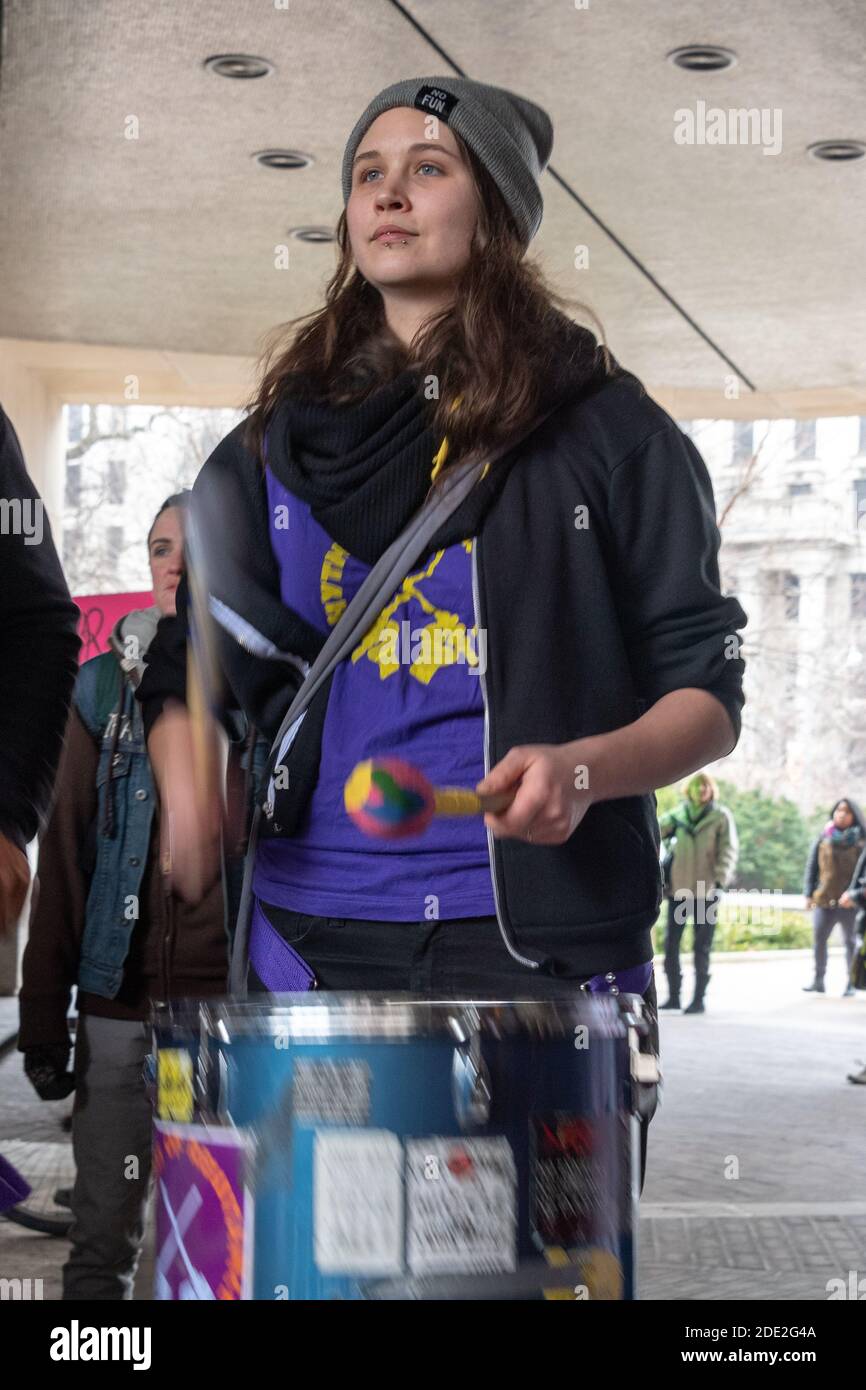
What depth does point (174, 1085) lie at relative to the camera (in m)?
1.55

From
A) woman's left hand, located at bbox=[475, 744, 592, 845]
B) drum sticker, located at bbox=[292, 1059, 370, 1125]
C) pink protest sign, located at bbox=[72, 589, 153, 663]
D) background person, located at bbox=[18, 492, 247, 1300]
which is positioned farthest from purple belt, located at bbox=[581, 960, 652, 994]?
pink protest sign, located at bbox=[72, 589, 153, 663]

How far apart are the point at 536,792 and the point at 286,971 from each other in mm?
437

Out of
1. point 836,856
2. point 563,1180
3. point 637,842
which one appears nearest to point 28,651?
point 637,842

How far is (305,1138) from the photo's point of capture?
4.71 ft

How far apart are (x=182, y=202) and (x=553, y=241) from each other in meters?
1.65

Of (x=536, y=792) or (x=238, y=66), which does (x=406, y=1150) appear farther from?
(x=238, y=66)

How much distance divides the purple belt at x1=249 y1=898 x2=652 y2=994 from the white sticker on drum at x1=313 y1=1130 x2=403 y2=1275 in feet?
1.13

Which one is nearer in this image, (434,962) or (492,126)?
(434,962)

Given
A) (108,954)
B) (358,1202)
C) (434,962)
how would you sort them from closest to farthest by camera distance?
(358,1202), (434,962), (108,954)

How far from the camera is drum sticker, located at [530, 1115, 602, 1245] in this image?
4.80ft

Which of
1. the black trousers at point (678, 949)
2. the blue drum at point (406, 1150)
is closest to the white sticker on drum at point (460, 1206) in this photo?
the blue drum at point (406, 1150)

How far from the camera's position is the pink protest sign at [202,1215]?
4.76 feet

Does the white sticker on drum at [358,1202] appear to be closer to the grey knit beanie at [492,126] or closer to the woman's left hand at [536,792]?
the woman's left hand at [536,792]
